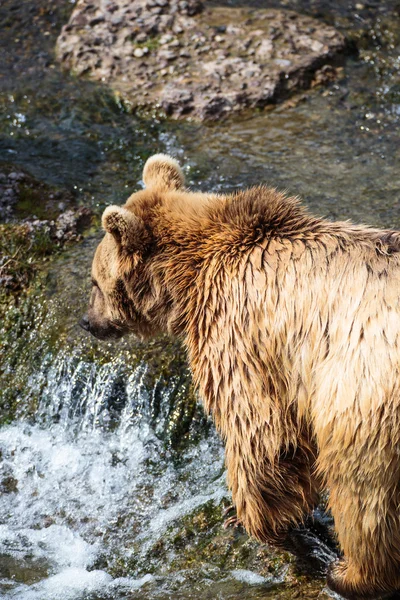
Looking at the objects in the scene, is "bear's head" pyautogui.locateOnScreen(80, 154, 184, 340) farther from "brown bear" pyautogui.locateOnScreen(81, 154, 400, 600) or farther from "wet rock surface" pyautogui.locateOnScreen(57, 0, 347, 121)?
"wet rock surface" pyautogui.locateOnScreen(57, 0, 347, 121)

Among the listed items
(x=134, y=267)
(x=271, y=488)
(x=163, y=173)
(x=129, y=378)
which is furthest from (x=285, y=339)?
(x=129, y=378)

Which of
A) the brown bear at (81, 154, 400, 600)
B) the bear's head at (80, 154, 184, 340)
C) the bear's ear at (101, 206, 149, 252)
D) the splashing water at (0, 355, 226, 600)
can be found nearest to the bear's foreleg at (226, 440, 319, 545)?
the brown bear at (81, 154, 400, 600)

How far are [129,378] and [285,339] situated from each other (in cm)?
228

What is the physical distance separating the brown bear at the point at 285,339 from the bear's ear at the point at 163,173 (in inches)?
6.1

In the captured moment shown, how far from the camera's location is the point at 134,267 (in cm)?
486

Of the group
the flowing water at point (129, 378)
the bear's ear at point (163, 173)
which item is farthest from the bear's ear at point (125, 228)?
the flowing water at point (129, 378)

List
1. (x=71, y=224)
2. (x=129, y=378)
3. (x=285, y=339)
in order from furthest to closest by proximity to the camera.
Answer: (x=71, y=224)
(x=129, y=378)
(x=285, y=339)

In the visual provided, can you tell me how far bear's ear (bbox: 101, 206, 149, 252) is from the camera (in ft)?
15.2

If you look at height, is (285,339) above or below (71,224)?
above

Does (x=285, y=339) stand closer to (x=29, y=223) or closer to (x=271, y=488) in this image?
(x=271, y=488)

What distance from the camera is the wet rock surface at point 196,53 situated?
9.14 meters

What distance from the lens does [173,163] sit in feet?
17.7

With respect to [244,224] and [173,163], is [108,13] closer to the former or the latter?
[173,163]

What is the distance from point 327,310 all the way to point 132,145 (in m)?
5.33
